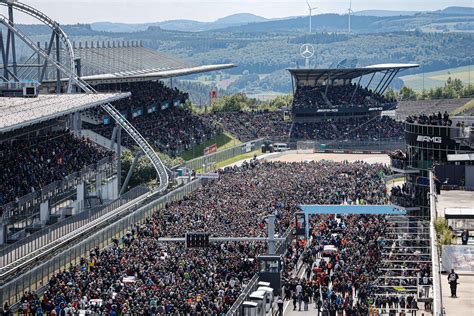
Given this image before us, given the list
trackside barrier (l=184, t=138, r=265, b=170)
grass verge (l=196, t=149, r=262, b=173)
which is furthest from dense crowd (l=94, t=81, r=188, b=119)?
grass verge (l=196, t=149, r=262, b=173)


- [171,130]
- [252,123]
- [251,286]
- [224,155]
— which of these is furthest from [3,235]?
[252,123]

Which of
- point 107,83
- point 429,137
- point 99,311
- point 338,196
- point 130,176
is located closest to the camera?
point 99,311

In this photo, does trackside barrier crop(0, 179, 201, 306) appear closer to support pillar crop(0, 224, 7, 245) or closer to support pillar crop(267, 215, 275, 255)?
support pillar crop(0, 224, 7, 245)

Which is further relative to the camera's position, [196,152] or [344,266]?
[196,152]

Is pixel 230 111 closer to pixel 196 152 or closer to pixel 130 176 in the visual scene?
pixel 196 152

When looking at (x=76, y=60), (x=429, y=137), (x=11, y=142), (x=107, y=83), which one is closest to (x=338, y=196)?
(x=429, y=137)
